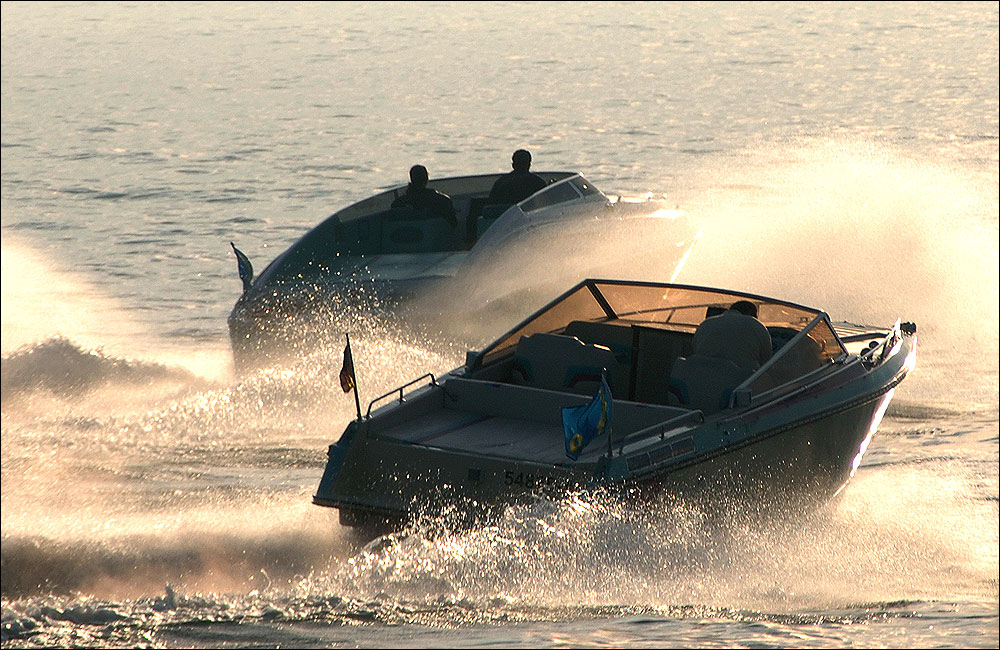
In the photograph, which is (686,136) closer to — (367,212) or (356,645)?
(367,212)

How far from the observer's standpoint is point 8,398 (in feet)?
40.8

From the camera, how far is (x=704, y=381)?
376 inches

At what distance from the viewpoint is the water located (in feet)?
26.5

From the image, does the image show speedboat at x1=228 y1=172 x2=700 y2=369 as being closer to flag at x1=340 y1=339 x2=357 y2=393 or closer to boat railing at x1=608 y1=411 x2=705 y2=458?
flag at x1=340 y1=339 x2=357 y2=393

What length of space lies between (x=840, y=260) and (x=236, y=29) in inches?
1777

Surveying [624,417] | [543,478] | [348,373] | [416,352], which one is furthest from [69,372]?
[543,478]

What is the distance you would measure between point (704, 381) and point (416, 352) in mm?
4220

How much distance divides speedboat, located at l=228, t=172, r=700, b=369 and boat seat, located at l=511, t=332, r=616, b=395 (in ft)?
12.8

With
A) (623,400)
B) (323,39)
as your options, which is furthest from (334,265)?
(323,39)

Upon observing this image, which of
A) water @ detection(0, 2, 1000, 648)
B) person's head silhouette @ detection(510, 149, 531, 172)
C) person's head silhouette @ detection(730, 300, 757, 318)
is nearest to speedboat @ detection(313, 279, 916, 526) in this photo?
water @ detection(0, 2, 1000, 648)

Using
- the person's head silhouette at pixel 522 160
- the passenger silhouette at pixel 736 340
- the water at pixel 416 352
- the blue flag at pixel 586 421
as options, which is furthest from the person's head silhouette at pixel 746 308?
the person's head silhouette at pixel 522 160

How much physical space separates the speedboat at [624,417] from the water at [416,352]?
0.86 feet

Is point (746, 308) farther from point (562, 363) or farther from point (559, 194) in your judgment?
point (559, 194)

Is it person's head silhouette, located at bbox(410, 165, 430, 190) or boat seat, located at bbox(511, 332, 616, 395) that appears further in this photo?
person's head silhouette, located at bbox(410, 165, 430, 190)
